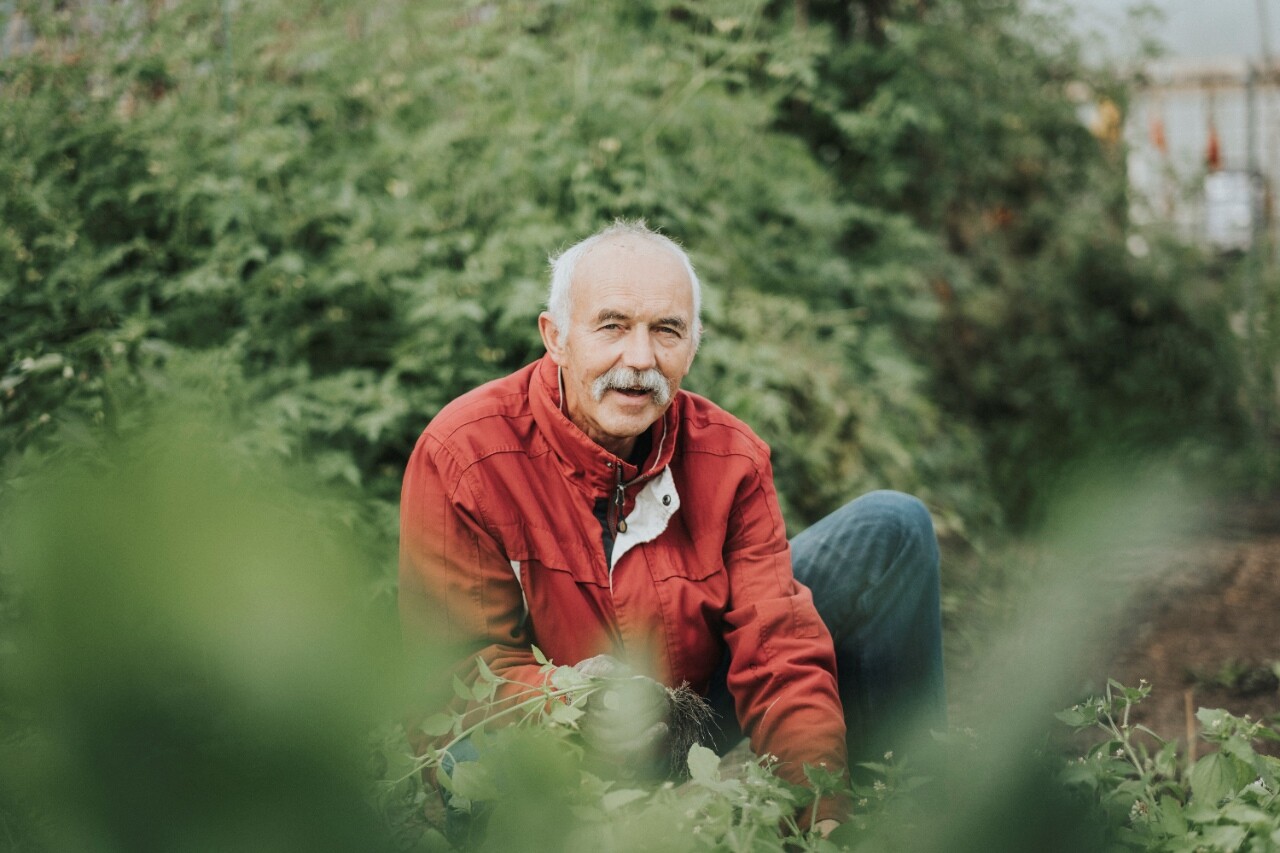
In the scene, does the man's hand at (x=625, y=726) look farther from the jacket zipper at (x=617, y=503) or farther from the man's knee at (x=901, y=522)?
the man's knee at (x=901, y=522)

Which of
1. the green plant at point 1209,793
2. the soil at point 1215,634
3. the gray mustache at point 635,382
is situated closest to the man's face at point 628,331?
the gray mustache at point 635,382

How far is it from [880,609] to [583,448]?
2.08ft

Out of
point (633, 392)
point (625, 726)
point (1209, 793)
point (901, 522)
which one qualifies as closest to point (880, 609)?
point (901, 522)

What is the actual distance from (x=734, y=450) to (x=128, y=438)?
5.53ft

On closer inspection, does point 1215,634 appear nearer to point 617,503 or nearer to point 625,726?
point 617,503

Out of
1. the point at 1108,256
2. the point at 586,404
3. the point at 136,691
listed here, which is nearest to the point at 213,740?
the point at 136,691

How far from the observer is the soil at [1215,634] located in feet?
9.84

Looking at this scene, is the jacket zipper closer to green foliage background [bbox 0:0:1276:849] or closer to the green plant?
green foliage background [bbox 0:0:1276:849]

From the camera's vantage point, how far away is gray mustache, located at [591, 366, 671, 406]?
1874 millimetres

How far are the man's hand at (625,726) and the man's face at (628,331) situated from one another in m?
0.66

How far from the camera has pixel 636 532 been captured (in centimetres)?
190

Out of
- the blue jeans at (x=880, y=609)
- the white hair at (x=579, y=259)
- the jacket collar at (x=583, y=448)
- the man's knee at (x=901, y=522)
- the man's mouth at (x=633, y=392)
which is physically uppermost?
the white hair at (x=579, y=259)

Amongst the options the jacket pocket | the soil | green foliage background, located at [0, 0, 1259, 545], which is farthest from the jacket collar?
the soil

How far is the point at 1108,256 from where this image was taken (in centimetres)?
607
